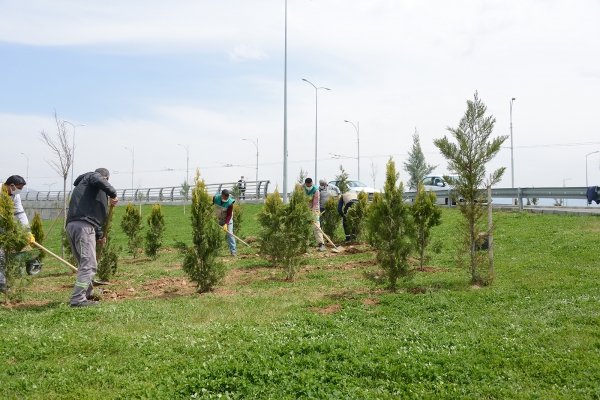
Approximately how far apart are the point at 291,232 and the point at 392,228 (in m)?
2.50

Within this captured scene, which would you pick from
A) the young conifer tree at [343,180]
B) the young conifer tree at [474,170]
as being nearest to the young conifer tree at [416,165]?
the young conifer tree at [343,180]

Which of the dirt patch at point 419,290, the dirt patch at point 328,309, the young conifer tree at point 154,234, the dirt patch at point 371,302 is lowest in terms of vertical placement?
the dirt patch at point 328,309

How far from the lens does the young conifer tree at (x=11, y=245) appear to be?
710 centimetres

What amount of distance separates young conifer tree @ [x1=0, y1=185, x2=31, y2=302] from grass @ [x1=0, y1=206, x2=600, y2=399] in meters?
0.37

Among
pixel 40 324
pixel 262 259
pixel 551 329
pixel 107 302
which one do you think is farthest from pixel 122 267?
pixel 551 329

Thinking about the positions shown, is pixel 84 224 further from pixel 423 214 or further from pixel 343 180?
pixel 343 180

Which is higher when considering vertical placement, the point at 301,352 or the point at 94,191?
the point at 94,191

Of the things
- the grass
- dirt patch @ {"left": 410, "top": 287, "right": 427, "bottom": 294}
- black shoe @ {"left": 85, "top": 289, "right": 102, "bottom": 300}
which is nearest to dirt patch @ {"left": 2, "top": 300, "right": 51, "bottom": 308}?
the grass

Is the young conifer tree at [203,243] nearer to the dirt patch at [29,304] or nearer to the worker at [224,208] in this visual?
the dirt patch at [29,304]

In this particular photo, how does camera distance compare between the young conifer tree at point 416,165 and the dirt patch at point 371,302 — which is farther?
the young conifer tree at point 416,165

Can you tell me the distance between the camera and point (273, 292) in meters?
8.48

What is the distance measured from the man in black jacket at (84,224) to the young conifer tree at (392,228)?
163 inches

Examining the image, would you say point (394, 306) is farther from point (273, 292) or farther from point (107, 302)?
point (107, 302)

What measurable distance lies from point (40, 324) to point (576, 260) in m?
9.14
